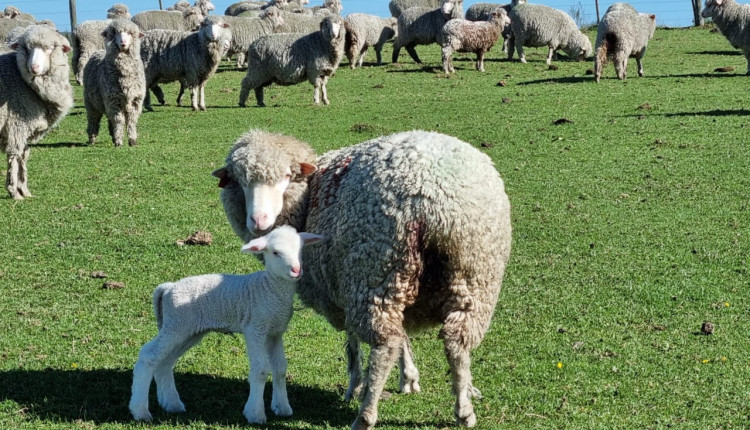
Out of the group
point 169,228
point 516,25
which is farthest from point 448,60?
point 169,228

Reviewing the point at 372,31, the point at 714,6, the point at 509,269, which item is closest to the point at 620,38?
the point at 714,6

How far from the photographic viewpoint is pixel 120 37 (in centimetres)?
1480

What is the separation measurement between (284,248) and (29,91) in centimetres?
764

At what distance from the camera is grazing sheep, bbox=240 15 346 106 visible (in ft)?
65.7

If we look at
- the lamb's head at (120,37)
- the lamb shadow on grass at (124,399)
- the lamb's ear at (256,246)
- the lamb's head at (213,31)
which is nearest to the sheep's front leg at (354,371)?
the lamb shadow on grass at (124,399)

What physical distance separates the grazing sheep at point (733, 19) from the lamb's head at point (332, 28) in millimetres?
9137

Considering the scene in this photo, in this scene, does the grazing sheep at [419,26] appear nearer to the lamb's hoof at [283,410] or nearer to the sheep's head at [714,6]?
the sheep's head at [714,6]

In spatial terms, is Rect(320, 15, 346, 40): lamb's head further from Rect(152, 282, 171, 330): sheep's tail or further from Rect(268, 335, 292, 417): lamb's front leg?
Rect(268, 335, 292, 417): lamb's front leg

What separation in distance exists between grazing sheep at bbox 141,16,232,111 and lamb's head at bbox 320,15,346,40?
84.9 inches

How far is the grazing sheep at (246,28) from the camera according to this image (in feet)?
93.8

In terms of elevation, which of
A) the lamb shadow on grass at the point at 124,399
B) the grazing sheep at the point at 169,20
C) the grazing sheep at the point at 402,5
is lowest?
the lamb shadow on grass at the point at 124,399

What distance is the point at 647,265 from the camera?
8656 millimetres

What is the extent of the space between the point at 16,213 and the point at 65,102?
160 cm

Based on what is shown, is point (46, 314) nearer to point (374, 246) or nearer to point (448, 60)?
point (374, 246)
